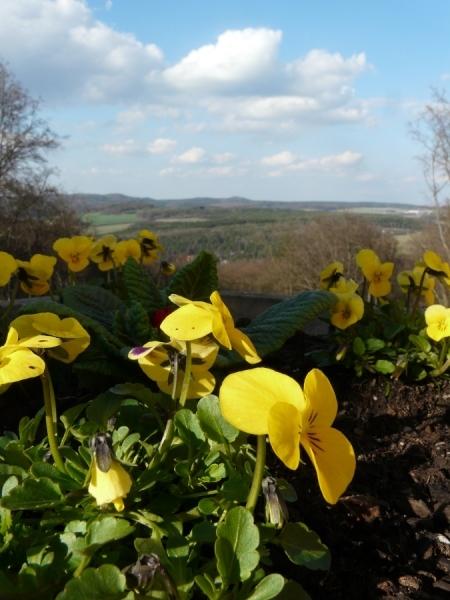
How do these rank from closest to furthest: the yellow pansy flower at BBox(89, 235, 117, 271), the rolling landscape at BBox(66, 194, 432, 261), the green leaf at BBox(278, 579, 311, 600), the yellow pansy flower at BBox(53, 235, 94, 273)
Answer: the green leaf at BBox(278, 579, 311, 600)
the yellow pansy flower at BBox(53, 235, 94, 273)
the yellow pansy flower at BBox(89, 235, 117, 271)
the rolling landscape at BBox(66, 194, 432, 261)

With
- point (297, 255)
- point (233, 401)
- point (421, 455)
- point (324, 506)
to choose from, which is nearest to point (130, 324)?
point (324, 506)

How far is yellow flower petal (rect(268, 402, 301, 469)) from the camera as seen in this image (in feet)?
2.56

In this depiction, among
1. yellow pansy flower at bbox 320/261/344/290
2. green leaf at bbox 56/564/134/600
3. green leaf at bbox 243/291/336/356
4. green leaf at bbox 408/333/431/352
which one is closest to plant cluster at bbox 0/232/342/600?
green leaf at bbox 56/564/134/600

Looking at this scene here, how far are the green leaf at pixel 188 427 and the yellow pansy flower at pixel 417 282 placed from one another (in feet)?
5.53

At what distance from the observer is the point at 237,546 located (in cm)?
93

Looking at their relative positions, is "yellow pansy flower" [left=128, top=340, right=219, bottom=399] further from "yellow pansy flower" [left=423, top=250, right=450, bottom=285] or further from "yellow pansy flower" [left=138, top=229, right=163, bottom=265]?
"yellow pansy flower" [left=138, top=229, right=163, bottom=265]

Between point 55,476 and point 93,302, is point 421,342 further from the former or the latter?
point 55,476

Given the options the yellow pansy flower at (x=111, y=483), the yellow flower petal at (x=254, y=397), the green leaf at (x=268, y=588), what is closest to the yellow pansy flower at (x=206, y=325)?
the yellow flower petal at (x=254, y=397)

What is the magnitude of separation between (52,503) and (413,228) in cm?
2420

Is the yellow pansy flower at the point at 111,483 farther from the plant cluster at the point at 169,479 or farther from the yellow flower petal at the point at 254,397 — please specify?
the yellow flower petal at the point at 254,397

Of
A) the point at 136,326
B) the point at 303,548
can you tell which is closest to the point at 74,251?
the point at 136,326

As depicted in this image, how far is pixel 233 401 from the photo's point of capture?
0.82 m

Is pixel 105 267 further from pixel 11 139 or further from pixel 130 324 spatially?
pixel 11 139

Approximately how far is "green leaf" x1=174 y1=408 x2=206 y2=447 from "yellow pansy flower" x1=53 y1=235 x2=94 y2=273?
5.48 ft
